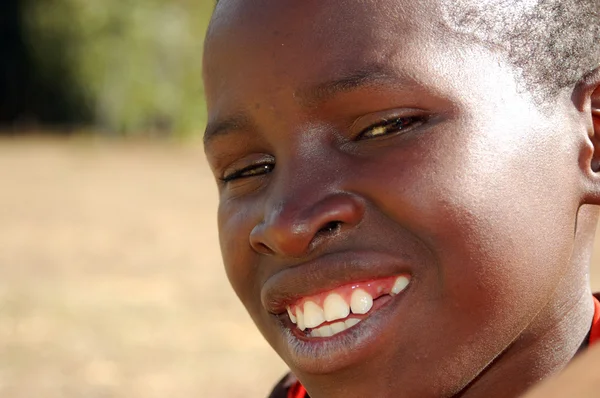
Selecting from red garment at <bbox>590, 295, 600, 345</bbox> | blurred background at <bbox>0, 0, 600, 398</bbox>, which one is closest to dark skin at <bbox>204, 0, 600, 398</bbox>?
red garment at <bbox>590, 295, 600, 345</bbox>

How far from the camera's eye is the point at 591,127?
6.31 feet

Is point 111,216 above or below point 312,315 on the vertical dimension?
above

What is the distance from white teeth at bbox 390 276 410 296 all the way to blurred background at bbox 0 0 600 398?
194 cm

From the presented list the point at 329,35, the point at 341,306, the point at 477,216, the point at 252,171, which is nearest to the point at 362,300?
the point at 341,306

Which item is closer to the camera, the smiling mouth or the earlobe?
the smiling mouth

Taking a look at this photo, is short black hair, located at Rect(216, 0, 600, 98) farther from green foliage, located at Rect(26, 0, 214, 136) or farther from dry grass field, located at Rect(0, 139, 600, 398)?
green foliage, located at Rect(26, 0, 214, 136)

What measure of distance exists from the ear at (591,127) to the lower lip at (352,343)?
462 millimetres

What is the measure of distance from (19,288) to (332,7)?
4122 mm

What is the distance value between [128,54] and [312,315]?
42.6 ft

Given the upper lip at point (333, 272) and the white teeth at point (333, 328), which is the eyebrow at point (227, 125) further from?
the white teeth at point (333, 328)

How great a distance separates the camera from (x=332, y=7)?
184cm

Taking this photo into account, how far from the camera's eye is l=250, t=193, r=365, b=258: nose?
1.73 m

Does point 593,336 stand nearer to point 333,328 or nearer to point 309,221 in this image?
point 333,328

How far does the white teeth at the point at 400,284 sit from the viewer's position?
176 centimetres
